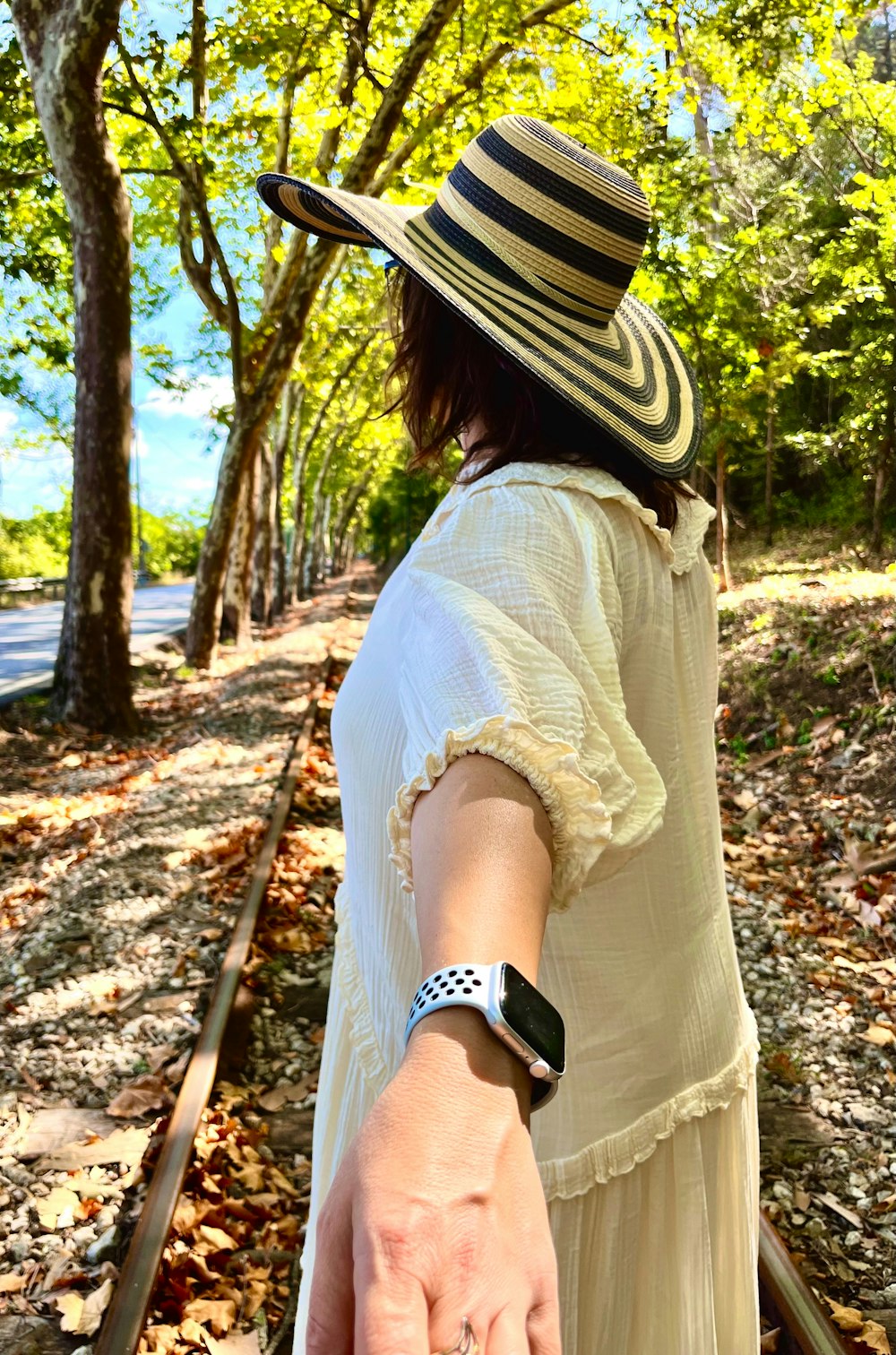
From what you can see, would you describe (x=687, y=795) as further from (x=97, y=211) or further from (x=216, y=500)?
(x=216, y=500)

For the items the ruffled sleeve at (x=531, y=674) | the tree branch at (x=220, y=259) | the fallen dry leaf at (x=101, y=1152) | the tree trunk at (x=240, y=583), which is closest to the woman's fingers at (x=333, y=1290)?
the ruffled sleeve at (x=531, y=674)

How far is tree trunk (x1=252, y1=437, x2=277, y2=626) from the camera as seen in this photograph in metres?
22.4

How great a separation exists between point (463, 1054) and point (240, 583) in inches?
717

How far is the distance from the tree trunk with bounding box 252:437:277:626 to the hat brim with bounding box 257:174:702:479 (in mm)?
20432

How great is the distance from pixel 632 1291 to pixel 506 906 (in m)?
0.84

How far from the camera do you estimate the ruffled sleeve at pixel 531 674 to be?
0.88m

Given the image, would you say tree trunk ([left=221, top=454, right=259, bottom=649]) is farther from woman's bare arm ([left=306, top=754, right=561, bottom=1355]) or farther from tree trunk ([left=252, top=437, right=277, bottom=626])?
woman's bare arm ([left=306, top=754, right=561, bottom=1355])

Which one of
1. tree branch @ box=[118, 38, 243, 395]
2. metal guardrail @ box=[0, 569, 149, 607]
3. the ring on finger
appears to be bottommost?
metal guardrail @ box=[0, 569, 149, 607]

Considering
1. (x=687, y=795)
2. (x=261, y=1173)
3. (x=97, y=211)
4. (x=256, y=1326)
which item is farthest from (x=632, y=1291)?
(x=97, y=211)

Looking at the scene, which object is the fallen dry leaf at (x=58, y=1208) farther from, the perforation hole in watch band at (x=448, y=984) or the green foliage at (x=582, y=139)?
the green foliage at (x=582, y=139)

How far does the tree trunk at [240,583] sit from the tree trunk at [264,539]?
3.36m

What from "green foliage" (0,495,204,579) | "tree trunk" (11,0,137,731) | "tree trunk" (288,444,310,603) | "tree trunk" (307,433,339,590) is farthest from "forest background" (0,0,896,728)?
"green foliage" (0,495,204,579)

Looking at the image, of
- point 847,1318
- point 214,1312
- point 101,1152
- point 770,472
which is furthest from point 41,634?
point 847,1318

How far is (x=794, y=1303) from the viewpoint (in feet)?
9.33
